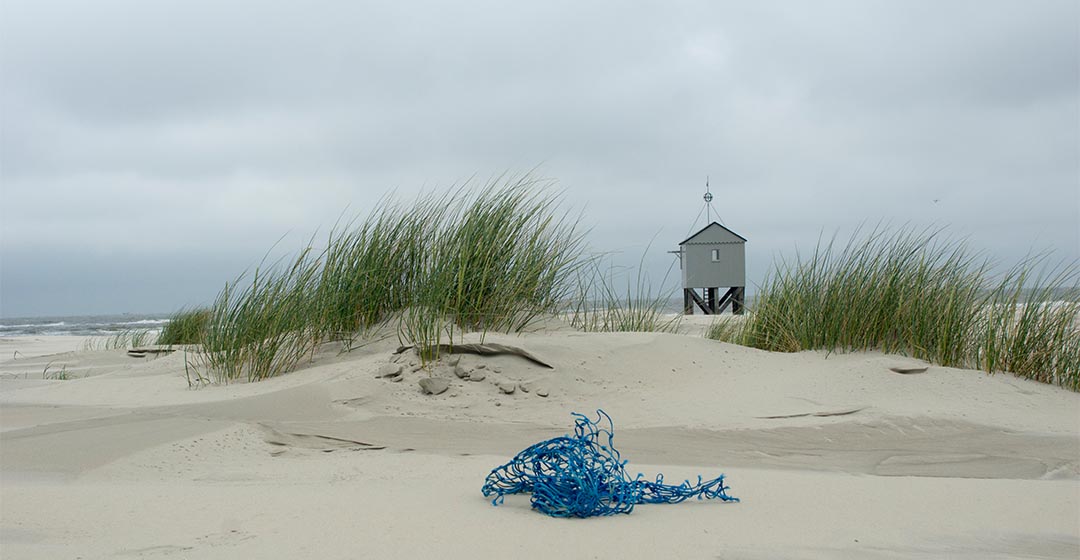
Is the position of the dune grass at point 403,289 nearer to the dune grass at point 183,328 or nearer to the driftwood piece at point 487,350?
the driftwood piece at point 487,350

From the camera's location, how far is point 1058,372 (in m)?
5.15

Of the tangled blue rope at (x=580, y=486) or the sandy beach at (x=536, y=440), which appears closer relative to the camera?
the sandy beach at (x=536, y=440)

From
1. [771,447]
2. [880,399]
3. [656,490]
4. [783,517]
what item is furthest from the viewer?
[880,399]

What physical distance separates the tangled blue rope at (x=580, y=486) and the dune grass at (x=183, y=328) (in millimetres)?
8691

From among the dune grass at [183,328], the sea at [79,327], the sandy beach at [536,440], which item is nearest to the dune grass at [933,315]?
the sandy beach at [536,440]

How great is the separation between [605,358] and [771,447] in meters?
1.53

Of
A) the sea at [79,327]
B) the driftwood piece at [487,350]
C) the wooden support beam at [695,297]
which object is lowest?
the sea at [79,327]

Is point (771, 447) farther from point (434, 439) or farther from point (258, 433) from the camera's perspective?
point (258, 433)

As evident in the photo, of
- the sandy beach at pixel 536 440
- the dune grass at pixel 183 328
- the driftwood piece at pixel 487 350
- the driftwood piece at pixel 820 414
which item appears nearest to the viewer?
the sandy beach at pixel 536 440

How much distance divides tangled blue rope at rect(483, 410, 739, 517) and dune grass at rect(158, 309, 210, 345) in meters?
8.69

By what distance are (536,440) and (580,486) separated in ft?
4.71

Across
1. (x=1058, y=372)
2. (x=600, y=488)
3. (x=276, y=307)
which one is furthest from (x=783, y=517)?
(x=276, y=307)

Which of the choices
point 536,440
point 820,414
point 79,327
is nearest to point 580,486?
point 536,440

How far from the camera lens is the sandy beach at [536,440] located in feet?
7.50
